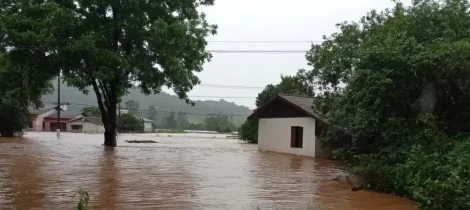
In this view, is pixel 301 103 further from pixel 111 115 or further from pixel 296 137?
pixel 111 115

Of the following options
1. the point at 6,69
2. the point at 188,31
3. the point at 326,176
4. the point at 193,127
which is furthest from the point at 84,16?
the point at 193,127

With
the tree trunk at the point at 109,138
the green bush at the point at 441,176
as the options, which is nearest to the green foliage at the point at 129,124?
the tree trunk at the point at 109,138

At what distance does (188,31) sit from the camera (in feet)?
96.0

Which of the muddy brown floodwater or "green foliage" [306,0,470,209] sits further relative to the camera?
"green foliage" [306,0,470,209]

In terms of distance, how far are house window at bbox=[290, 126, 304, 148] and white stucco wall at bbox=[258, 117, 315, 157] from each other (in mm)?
222

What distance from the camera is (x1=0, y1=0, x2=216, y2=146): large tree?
2364 centimetres

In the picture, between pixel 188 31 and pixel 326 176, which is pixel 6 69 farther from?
pixel 326 176

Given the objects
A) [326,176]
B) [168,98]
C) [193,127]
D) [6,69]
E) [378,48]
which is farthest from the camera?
[168,98]

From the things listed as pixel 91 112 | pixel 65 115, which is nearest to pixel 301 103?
pixel 91 112

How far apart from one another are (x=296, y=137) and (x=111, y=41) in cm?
1224

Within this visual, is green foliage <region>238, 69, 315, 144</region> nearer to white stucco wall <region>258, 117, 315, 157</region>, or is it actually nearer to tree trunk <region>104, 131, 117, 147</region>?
white stucco wall <region>258, 117, 315, 157</region>

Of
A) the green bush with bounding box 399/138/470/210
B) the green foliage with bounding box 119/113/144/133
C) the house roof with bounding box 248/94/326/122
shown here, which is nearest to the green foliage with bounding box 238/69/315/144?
the house roof with bounding box 248/94/326/122

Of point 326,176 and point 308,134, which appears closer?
point 326,176

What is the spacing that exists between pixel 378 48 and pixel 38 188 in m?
9.91
